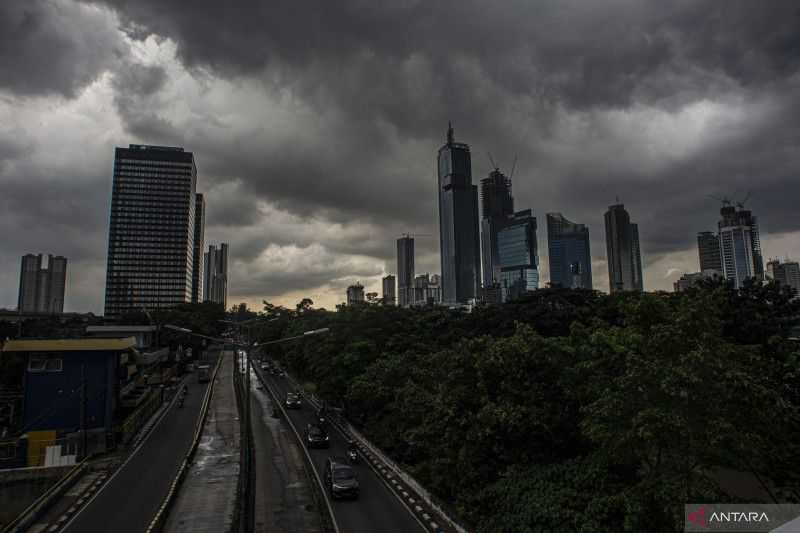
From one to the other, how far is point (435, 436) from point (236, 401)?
40.8 meters

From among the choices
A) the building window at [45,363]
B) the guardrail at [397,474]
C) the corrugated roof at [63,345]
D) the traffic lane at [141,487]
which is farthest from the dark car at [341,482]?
the building window at [45,363]

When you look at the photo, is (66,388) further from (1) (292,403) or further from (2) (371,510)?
(2) (371,510)

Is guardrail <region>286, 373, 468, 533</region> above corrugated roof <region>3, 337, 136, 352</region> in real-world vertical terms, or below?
below

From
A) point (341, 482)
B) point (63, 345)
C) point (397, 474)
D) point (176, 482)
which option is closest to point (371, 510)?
point (341, 482)

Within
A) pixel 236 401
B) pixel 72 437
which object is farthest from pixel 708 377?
pixel 236 401

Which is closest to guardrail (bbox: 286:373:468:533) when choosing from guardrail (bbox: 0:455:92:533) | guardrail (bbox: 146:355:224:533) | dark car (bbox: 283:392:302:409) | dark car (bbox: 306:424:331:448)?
dark car (bbox: 306:424:331:448)

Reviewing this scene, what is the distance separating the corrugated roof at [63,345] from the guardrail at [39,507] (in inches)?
412

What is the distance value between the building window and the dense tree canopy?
2353 cm

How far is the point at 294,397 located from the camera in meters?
60.4

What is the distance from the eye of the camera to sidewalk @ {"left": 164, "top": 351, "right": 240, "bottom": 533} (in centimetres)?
2406

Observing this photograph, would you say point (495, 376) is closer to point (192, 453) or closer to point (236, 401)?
point (192, 453)

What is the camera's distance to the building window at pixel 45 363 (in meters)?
38.1

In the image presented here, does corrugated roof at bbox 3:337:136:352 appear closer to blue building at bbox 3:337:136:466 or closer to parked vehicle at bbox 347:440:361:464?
blue building at bbox 3:337:136:466

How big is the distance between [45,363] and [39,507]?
1763cm
